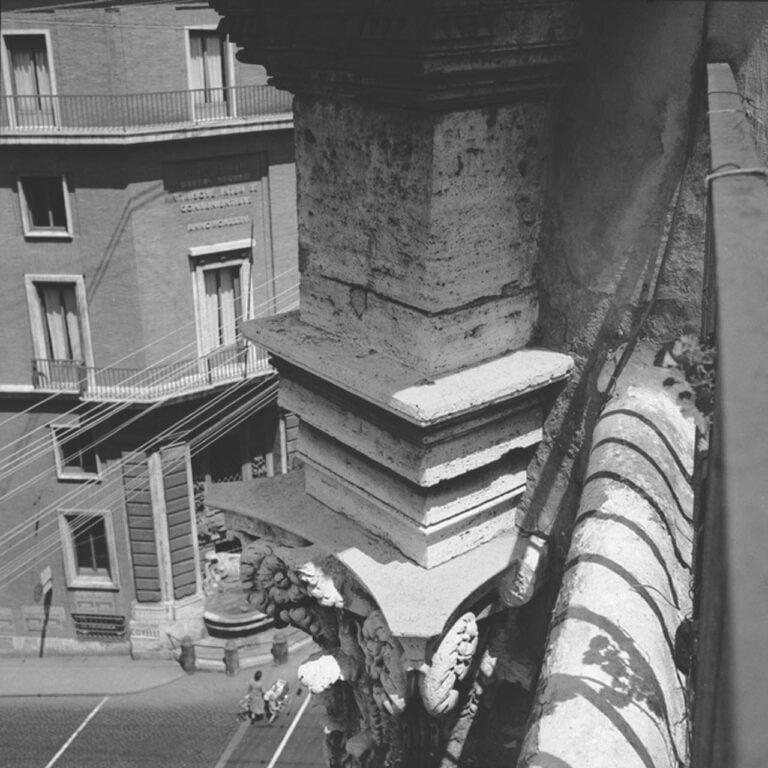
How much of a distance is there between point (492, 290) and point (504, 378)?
0.94 feet

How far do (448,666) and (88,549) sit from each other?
16.4 meters

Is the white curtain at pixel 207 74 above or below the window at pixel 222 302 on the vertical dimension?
above

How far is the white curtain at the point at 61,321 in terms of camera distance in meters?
16.8

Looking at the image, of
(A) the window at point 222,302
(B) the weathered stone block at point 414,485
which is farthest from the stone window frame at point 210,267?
(B) the weathered stone block at point 414,485

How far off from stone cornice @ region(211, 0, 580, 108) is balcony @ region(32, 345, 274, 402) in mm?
13474

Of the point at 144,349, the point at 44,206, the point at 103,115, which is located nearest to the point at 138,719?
the point at 144,349

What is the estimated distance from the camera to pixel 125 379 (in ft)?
54.5

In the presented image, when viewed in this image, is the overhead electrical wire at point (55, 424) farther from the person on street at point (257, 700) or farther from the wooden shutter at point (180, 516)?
the person on street at point (257, 700)

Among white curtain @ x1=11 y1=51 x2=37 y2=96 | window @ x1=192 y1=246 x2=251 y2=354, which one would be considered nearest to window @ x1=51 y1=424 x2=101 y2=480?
window @ x1=192 y1=246 x2=251 y2=354

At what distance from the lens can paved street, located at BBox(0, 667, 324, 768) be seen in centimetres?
1526

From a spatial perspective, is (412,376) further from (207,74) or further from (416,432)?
(207,74)

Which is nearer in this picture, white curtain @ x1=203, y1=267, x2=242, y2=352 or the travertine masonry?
the travertine masonry

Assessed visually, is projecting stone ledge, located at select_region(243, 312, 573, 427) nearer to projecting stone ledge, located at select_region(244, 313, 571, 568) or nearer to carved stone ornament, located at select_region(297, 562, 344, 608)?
projecting stone ledge, located at select_region(244, 313, 571, 568)

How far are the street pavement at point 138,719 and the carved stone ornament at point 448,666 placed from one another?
11983 mm
